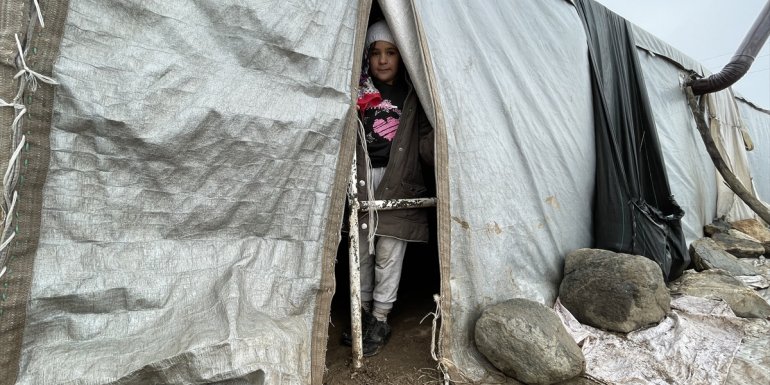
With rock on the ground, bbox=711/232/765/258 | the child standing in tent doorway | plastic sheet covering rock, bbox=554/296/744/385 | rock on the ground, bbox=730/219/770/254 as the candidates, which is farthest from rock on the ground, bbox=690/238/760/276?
the child standing in tent doorway

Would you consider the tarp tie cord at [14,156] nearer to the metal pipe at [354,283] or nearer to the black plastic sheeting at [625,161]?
the metal pipe at [354,283]

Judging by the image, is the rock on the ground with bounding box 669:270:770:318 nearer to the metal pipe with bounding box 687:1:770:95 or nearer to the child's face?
the child's face

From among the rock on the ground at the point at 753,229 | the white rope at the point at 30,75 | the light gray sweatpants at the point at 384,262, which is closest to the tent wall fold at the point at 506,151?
the light gray sweatpants at the point at 384,262

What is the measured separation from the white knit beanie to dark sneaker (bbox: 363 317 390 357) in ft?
4.77

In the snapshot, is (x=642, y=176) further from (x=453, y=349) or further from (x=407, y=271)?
(x=453, y=349)

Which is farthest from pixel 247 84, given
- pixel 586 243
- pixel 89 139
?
pixel 586 243

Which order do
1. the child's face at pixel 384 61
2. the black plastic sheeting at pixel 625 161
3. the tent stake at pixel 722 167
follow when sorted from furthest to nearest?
the tent stake at pixel 722 167 → the black plastic sheeting at pixel 625 161 → the child's face at pixel 384 61

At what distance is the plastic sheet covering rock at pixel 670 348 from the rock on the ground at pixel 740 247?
205 cm

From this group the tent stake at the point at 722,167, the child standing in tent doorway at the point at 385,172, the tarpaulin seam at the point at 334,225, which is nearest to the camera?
the tarpaulin seam at the point at 334,225

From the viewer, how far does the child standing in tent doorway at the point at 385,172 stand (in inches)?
77.3

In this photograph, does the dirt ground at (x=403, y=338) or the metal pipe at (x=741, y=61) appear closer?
the dirt ground at (x=403, y=338)

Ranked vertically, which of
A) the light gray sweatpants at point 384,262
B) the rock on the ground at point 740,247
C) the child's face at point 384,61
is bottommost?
the rock on the ground at point 740,247

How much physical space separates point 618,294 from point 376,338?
1.29 metres

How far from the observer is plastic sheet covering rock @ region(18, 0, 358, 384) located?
1.12 meters
